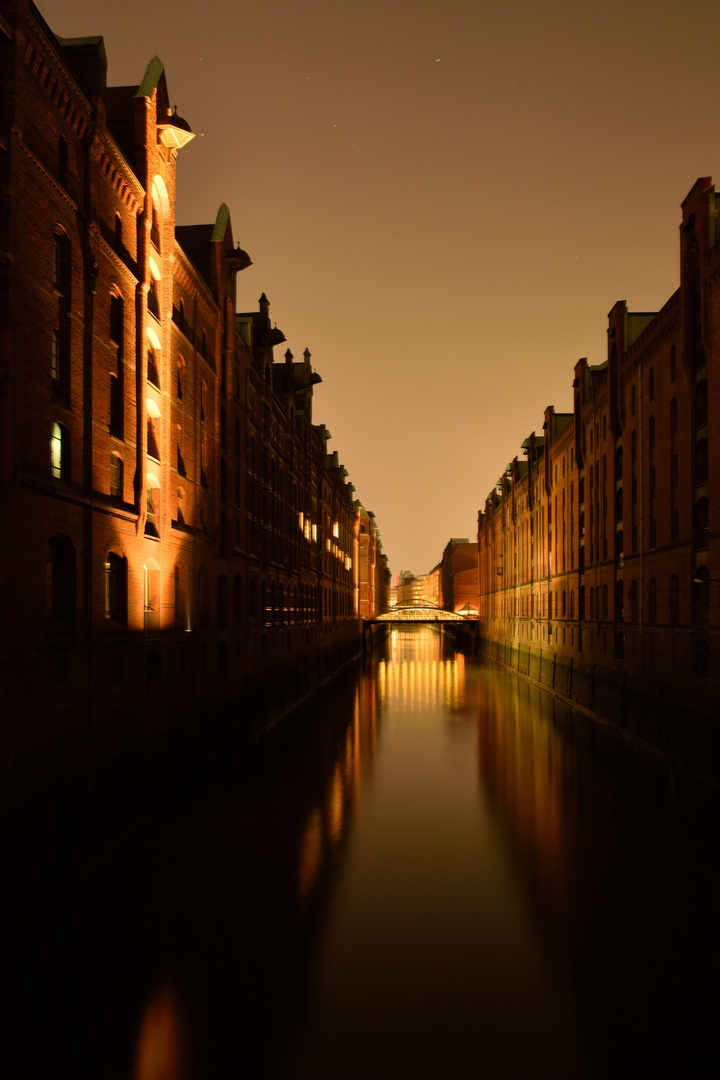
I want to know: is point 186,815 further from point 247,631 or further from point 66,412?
point 247,631

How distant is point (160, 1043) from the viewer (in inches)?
344

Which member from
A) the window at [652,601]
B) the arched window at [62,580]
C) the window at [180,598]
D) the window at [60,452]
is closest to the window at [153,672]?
the window at [180,598]

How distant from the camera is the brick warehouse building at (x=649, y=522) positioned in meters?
22.6

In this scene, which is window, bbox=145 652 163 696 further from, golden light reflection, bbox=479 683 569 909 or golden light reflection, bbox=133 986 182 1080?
golden light reflection, bbox=133 986 182 1080

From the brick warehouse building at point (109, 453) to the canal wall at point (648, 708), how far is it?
1364 cm

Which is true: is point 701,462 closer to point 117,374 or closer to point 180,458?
point 180,458

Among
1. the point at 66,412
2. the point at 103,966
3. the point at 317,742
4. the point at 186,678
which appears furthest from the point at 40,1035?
the point at 317,742

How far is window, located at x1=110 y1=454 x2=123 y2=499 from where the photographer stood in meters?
17.6

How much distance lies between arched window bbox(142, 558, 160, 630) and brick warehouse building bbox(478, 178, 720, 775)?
14.6 metres

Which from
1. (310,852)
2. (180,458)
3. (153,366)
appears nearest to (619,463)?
(180,458)

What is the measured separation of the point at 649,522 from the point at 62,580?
2221 cm

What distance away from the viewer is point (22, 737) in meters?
12.5

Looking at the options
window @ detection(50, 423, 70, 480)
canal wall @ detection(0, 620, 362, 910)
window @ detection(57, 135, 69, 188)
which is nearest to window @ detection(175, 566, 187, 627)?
canal wall @ detection(0, 620, 362, 910)

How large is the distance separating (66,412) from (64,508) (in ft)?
6.38
